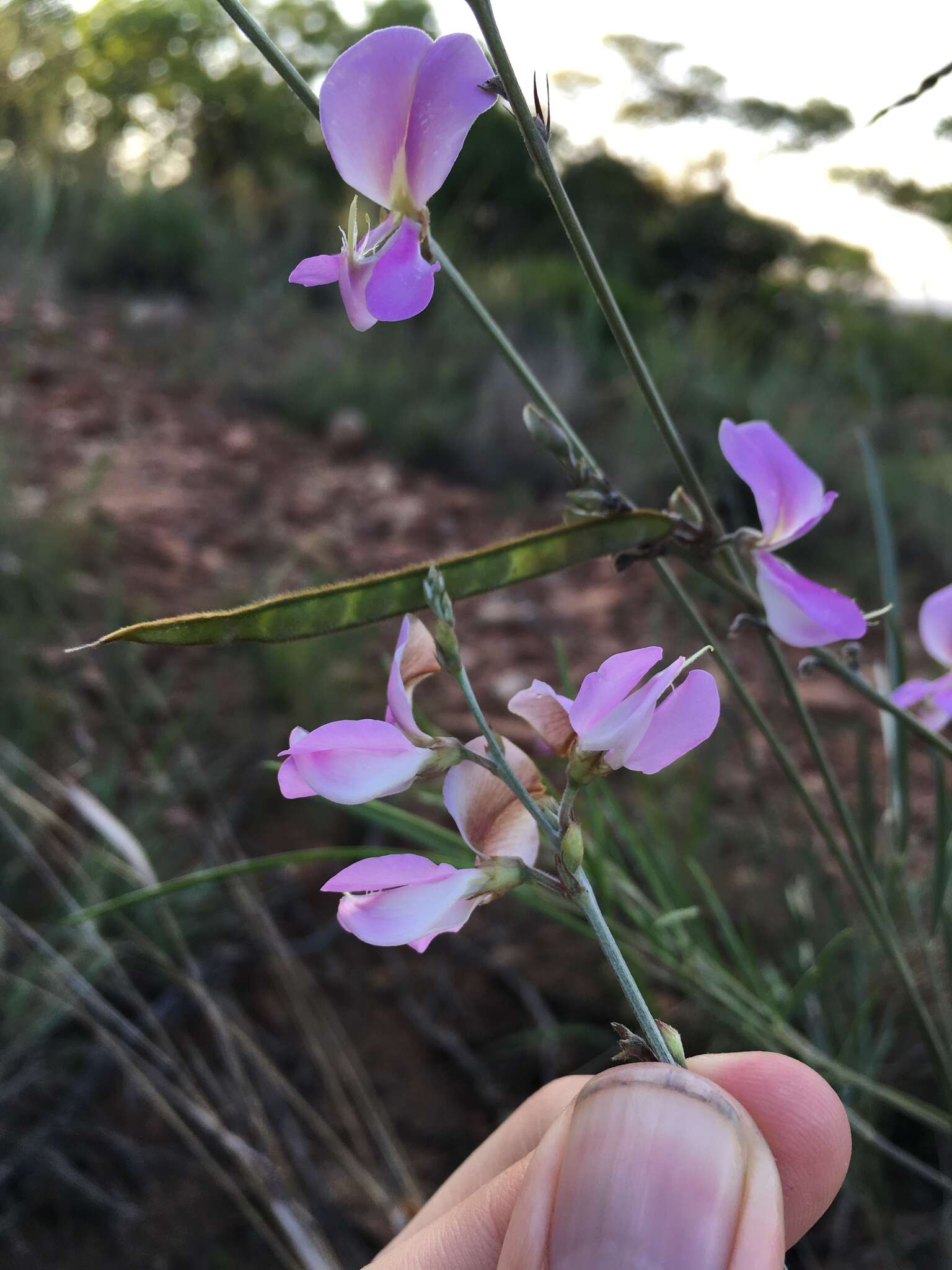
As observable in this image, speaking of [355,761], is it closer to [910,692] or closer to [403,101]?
[403,101]

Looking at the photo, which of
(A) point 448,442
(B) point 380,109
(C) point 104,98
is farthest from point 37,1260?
(C) point 104,98

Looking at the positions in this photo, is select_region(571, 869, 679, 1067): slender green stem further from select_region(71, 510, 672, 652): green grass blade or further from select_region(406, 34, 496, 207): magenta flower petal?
select_region(406, 34, 496, 207): magenta flower petal

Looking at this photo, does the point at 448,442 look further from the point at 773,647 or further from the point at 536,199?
the point at 536,199

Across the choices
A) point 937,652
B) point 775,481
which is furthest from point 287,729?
point 775,481

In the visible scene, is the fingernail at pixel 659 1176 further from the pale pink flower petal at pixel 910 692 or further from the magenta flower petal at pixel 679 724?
the pale pink flower petal at pixel 910 692

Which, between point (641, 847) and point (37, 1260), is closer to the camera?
point (641, 847)

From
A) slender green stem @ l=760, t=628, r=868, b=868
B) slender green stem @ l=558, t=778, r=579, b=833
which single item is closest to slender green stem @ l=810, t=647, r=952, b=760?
slender green stem @ l=760, t=628, r=868, b=868

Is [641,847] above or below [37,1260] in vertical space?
above

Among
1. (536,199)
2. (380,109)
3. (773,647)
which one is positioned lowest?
(536,199)
